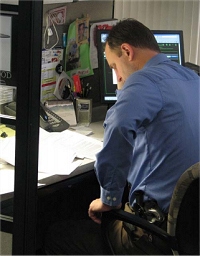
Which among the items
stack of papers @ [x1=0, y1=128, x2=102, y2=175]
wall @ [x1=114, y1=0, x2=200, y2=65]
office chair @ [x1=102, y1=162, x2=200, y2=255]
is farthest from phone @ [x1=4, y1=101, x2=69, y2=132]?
wall @ [x1=114, y1=0, x2=200, y2=65]

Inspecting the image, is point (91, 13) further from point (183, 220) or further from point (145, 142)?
point (183, 220)

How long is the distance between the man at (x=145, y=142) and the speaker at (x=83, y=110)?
2.21 feet

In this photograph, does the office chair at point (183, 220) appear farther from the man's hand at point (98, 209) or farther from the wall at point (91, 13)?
the wall at point (91, 13)

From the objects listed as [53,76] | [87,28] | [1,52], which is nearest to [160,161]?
[1,52]

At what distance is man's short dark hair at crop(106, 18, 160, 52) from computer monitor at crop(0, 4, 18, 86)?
399 millimetres

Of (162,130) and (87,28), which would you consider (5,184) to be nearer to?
(162,130)

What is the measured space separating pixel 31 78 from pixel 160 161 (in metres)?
0.54

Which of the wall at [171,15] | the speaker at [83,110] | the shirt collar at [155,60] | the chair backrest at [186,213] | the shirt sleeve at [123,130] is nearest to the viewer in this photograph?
the chair backrest at [186,213]

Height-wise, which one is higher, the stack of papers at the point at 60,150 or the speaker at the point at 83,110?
the speaker at the point at 83,110

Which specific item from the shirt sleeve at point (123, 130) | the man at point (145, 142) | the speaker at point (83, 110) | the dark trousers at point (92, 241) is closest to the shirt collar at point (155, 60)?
the man at point (145, 142)

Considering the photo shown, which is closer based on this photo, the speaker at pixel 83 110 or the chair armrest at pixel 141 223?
the chair armrest at pixel 141 223

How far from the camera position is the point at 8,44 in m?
1.75

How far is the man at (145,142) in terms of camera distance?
5.52 ft

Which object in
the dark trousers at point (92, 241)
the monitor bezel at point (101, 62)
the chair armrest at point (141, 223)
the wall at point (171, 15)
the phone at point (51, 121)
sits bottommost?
the dark trousers at point (92, 241)
